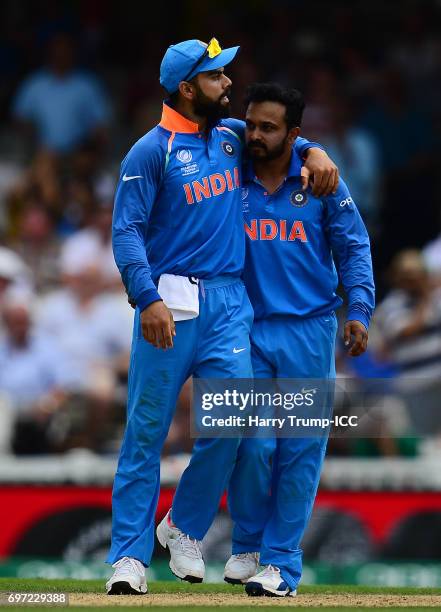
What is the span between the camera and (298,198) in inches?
277

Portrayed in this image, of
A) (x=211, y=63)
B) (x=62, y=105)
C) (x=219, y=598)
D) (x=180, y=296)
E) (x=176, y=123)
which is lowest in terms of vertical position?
(x=219, y=598)

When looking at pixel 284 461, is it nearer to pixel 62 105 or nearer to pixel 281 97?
pixel 281 97

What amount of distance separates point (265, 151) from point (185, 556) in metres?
1.84

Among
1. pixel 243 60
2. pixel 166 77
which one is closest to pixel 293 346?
pixel 166 77

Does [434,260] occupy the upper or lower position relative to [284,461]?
upper

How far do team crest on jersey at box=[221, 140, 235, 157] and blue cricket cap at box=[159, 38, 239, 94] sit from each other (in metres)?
0.34

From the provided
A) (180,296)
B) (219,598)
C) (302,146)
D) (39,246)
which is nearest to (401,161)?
(39,246)

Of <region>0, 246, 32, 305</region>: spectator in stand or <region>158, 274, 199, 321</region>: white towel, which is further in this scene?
<region>0, 246, 32, 305</region>: spectator in stand

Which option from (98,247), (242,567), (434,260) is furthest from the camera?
(98,247)

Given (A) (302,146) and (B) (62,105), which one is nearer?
(A) (302,146)

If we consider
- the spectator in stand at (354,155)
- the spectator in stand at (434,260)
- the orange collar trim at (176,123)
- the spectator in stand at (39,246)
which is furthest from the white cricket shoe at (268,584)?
the spectator in stand at (354,155)

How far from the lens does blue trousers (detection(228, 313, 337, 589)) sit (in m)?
6.95

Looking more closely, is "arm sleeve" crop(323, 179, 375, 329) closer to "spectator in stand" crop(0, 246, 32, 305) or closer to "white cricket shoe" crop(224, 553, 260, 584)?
"white cricket shoe" crop(224, 553, 260, 584)

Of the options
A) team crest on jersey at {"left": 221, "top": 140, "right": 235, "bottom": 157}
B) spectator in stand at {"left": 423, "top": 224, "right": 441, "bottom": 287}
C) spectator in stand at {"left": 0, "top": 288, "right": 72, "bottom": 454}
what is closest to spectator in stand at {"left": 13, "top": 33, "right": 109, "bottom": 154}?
spectator in stand at {"left": 0, "top": 288, "right": 72, "bottom": 454}
